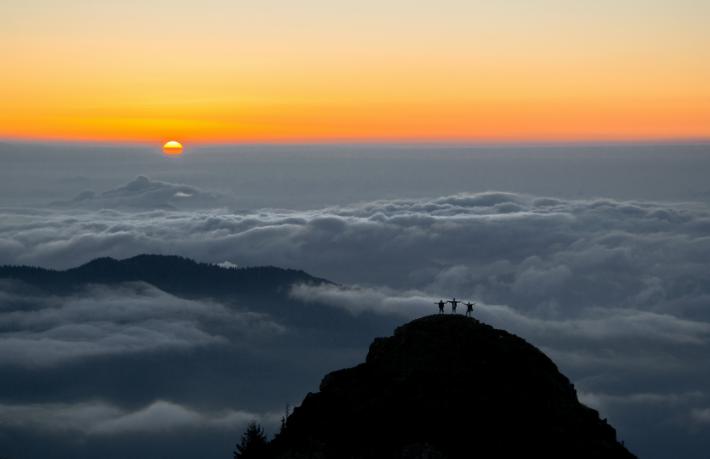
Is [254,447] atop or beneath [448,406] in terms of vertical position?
beneath

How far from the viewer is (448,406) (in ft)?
175

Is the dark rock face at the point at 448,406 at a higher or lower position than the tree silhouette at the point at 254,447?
higher

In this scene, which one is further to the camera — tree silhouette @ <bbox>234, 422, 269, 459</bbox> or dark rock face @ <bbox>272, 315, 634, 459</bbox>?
tree silhouette @ <bbox>234, 422, 269, 459</bbox>

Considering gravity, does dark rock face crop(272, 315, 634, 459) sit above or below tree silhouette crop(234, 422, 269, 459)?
above

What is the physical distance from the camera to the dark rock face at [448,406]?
51281 mm

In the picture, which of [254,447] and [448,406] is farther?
[254,447]

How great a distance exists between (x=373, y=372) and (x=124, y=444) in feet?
509

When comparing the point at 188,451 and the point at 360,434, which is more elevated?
the point at 360,434

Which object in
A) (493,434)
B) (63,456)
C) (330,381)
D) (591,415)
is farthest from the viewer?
(63,456)

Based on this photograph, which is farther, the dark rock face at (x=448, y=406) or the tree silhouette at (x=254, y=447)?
the tree silhouette at (x=254, y=447)

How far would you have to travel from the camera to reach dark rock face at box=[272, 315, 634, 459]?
51281mm

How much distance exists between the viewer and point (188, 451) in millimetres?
194500

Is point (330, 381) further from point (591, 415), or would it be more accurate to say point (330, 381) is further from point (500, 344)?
point (591, 415)

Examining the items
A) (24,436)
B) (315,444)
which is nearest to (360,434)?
(315,444)
